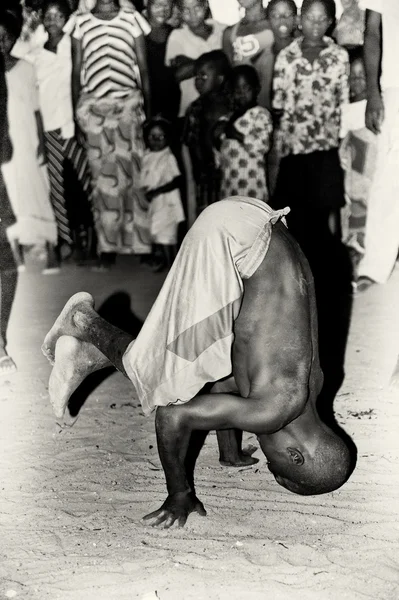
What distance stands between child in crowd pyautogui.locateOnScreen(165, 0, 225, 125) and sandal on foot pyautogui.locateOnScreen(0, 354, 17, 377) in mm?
4170

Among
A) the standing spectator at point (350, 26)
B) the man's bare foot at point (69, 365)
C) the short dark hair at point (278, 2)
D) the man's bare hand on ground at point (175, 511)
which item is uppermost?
the short dark hair at point (278, 2)

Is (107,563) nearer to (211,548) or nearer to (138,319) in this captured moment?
(211,548)

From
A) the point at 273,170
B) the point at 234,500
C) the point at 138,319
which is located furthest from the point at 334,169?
the point at 234,500

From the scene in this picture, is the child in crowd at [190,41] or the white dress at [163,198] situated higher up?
the child in crowd at [190,41]

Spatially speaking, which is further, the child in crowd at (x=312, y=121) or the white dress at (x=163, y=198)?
the white dress at (x=163, y=198)

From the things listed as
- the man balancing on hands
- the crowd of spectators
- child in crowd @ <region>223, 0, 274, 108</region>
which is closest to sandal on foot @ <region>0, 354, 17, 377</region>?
the man balancing on hands

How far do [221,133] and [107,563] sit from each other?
5.69 metres

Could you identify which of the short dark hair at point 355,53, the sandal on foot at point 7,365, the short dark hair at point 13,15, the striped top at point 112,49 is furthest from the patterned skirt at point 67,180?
the sandal on foot at point 7,365

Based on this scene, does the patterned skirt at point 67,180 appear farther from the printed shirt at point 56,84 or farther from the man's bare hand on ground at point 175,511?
the man's bare hand on ground at point 175,511

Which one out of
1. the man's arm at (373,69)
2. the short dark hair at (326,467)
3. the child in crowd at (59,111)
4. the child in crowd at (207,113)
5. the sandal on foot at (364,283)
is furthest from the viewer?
the child in crowd at (59,111)

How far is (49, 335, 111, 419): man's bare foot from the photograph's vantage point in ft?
11.6

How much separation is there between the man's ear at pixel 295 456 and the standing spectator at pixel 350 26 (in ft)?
19.1

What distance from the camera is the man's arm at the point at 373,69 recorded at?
7.52 meters

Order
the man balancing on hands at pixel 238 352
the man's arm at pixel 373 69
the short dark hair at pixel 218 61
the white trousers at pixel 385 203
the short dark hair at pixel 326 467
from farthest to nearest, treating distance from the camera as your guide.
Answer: the short dark hair at pixel 218 61 < the man's arm at pixel 373 69 < the white trousers at pixel 385 203 < the short dark hair at pixel 326 467 < the man balancing on hands at pixel 238 352
